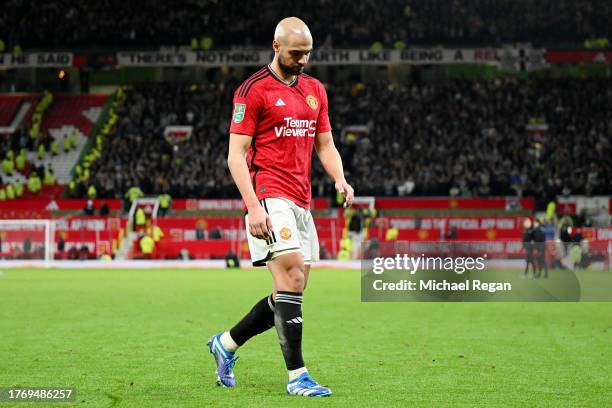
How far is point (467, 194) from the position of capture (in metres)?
41.2

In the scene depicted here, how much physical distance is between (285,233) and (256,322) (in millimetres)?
874

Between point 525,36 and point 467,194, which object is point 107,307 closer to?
point 467,194

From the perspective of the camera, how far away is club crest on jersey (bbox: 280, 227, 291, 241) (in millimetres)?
6770

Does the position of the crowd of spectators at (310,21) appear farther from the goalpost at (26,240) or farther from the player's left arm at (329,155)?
the player's left arm at (329,155)

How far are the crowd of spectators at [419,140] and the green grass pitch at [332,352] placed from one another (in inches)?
933

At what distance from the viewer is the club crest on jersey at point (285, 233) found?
677cm

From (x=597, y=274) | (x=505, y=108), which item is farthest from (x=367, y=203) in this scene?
(x=597, y=274)

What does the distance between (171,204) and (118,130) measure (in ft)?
34.5

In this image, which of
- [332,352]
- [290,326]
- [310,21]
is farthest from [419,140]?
[290,326]

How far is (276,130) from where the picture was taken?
696 cm

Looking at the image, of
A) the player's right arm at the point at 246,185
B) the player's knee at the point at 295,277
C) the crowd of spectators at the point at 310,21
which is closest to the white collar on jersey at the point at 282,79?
the player's right arm at the point at 246,185

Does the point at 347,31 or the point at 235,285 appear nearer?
the point at 235,285

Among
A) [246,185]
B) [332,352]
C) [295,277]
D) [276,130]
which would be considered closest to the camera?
[246,185]

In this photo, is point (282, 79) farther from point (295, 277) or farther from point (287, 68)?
point (295, 277)
